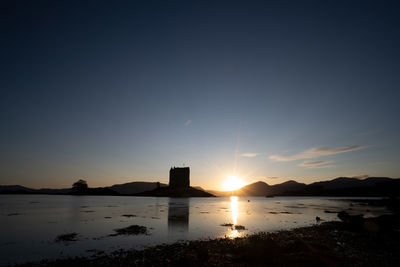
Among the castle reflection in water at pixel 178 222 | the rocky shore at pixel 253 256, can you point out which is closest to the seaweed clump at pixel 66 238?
the rocky shore at pixel 253 256

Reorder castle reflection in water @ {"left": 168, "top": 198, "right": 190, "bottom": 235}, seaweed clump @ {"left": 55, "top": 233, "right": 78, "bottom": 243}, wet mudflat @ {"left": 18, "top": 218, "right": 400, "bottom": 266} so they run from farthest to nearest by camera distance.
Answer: castle reflection in water @ {"left": 168, "top": 198, "right": 190, "bottom": 235} → seaweed clump @ {"left": 55, "top": 233, "right": 78, "bottom": 243} → wet mudflat @ {"left": 18, "top": 218, "right": 400, "bottom": 266}

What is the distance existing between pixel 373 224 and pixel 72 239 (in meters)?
46.0

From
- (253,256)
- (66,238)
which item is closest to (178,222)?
(66,238)

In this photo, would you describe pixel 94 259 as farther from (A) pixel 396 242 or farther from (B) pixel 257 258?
(A) pixel 396 242

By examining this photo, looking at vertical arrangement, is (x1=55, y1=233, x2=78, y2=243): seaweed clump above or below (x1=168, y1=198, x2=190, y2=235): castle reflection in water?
above

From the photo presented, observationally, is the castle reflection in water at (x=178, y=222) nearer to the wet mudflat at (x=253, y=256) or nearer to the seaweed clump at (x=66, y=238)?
the wet mudflat at (x=253, y=256)

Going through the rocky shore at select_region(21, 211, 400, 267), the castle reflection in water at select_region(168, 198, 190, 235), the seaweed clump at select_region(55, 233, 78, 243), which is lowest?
the castle reflection in water at select_region(168, 198, 190, 235)

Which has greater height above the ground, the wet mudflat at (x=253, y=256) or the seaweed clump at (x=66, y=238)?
the wet mudflat at (x=253, y=256)

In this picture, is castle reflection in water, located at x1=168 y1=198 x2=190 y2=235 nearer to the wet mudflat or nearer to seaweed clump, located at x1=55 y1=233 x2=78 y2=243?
the wet mudflat

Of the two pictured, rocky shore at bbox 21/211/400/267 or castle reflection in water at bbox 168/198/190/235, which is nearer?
rocky shore at bbox 21/211/400/267

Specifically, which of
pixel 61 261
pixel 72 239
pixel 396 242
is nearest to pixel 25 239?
pixel 72 239

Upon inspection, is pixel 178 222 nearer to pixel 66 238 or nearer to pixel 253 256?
pixel 66 238

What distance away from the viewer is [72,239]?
26.5m

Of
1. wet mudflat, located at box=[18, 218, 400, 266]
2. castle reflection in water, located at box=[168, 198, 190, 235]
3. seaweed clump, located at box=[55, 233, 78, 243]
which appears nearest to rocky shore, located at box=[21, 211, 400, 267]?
wet mudflat, located at box=[18, 218, 400, 266]
